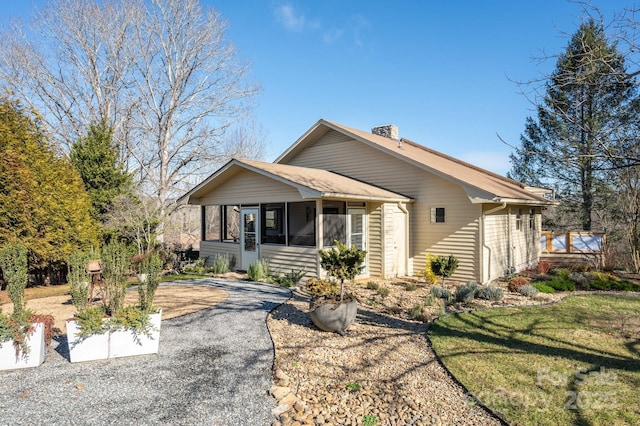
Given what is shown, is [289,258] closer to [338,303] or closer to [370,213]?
[370,213]

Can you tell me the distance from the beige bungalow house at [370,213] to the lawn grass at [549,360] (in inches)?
149

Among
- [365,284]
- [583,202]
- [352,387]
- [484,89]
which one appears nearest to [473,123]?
[484,89]

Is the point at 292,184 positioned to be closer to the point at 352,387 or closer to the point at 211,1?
the point at 352,387

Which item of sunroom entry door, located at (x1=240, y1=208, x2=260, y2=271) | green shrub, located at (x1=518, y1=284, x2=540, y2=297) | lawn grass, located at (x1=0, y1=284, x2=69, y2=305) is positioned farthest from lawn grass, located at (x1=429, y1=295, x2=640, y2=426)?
lawn grass, located at (x1=0, y1=284, x2=69, y2=305)

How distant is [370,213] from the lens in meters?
11.8

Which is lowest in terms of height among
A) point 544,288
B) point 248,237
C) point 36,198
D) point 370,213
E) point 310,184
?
point 544,288

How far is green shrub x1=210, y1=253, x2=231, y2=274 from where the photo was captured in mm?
12359

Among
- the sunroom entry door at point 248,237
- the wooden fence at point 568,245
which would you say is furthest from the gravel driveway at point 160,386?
the wooden fence at point 568,245

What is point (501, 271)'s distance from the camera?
12258 millimetres

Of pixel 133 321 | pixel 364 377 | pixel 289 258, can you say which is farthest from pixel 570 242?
pixel 133 321

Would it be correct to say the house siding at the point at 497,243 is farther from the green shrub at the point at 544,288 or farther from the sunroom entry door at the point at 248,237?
the sunroom entry door at the point at 248,237

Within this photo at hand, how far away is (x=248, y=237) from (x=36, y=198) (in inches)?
239

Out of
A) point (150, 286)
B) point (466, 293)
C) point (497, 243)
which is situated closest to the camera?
point (150, 286)

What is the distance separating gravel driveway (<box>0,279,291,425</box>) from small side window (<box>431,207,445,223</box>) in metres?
7.91
